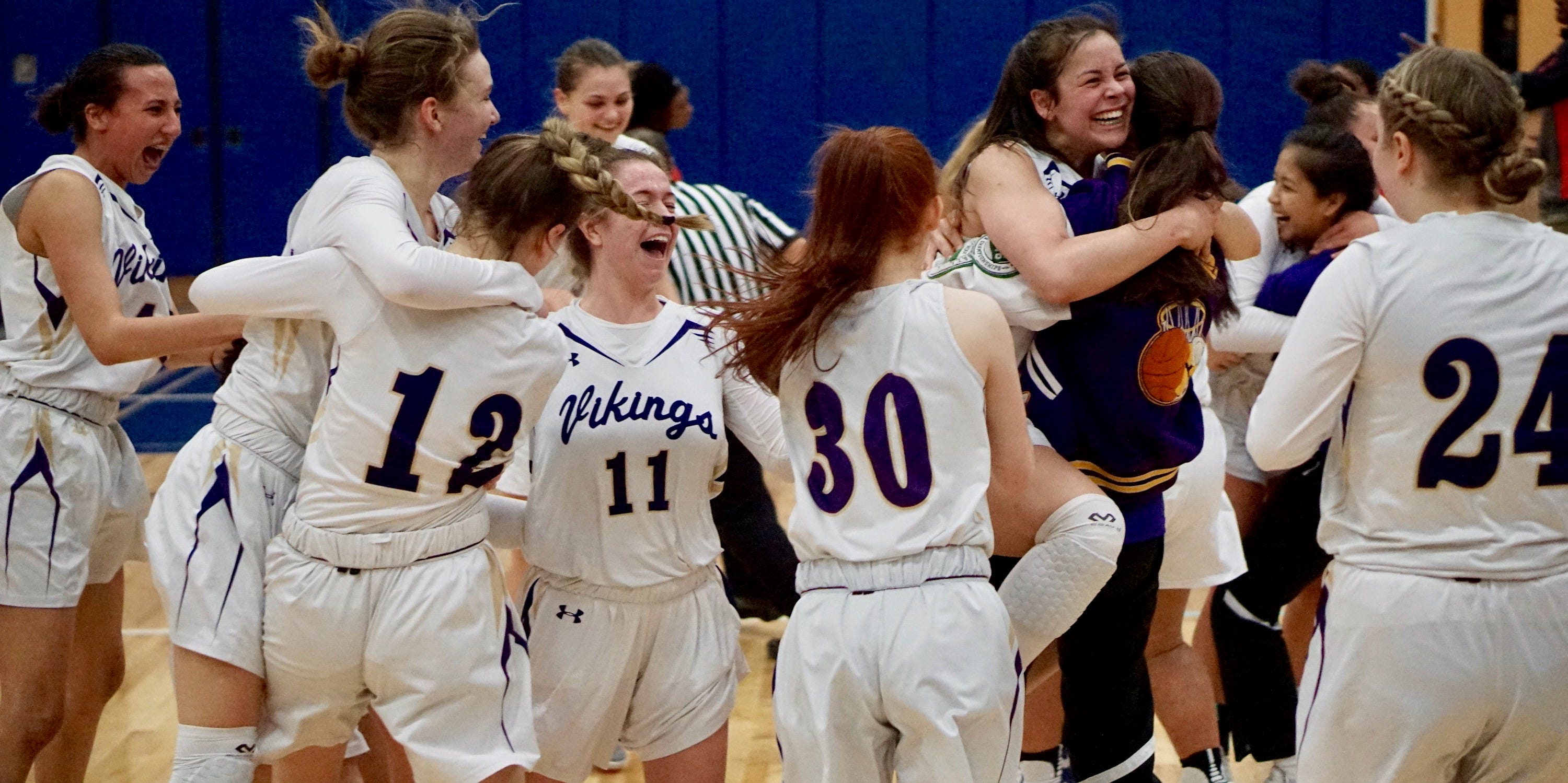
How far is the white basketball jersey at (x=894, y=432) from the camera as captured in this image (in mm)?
2332

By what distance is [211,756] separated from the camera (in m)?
2.51

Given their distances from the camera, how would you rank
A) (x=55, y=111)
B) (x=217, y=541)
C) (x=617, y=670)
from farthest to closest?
(x=55, y=111), (x=617, y=670), (x=217, y=541)

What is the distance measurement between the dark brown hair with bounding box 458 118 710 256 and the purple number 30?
0.53 meters

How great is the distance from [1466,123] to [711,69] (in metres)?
7.98

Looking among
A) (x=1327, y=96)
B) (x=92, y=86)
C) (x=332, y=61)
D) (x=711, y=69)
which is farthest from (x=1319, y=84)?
(x=711, y=69)

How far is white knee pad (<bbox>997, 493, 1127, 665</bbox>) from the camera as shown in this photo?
2.53m

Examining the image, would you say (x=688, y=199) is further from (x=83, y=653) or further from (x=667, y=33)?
(x=667, y=33)

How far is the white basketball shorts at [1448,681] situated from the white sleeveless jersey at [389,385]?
142 cm

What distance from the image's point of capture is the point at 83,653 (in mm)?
3416

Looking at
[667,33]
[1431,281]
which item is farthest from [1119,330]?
[667,33]

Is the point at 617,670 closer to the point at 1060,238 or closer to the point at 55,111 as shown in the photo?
the point at 1060,238

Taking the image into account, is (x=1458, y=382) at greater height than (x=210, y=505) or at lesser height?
greater

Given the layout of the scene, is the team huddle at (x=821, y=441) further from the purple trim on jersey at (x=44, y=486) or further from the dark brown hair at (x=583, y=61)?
the dark brown hair at (x=583, y=61)

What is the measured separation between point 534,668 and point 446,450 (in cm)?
54
